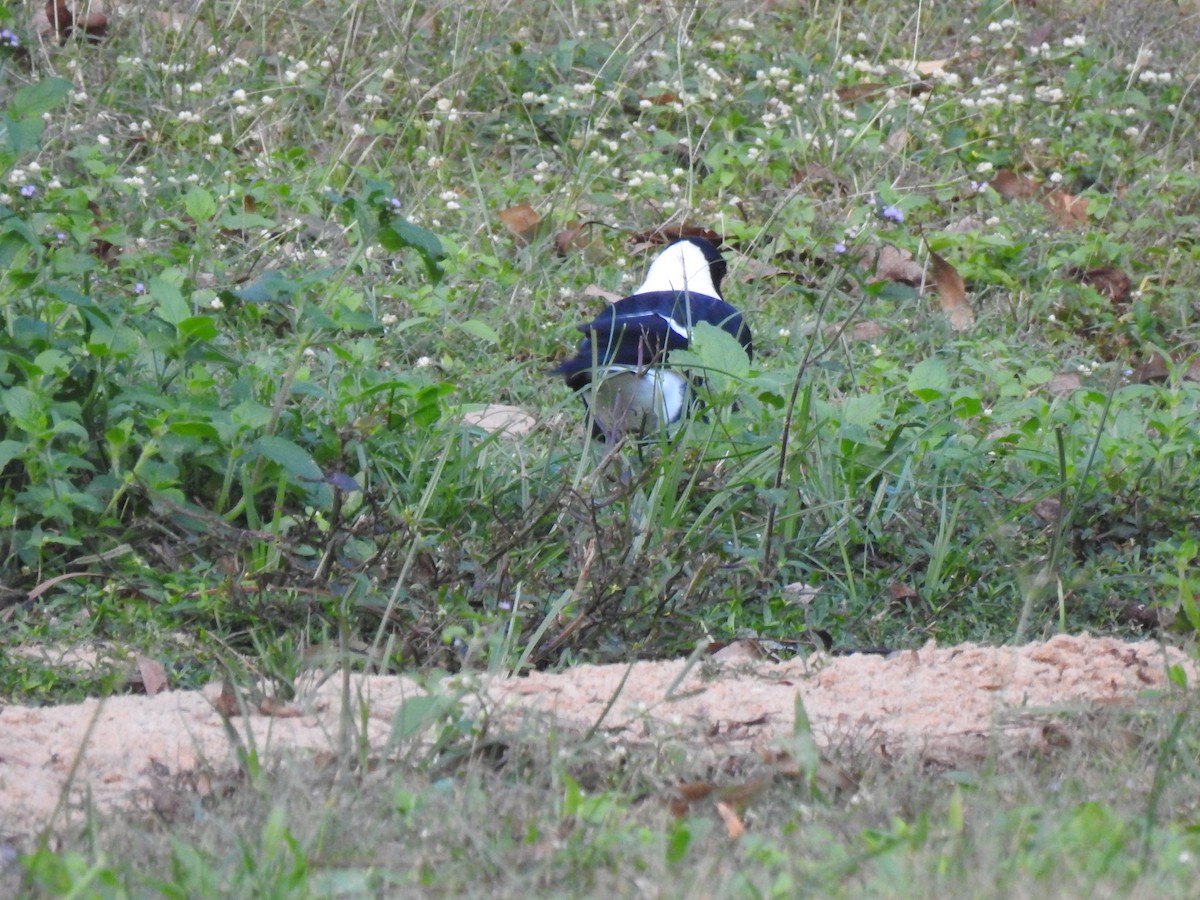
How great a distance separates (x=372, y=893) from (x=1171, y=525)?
8.49 ft

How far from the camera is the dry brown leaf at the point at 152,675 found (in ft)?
9.34

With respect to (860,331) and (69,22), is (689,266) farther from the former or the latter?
(69,22)

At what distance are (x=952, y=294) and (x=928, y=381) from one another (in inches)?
61.8

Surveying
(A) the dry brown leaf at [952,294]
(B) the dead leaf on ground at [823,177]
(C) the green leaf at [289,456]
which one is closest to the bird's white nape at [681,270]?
(A) the dry brown leaf at [952,294]

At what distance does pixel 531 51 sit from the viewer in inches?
266

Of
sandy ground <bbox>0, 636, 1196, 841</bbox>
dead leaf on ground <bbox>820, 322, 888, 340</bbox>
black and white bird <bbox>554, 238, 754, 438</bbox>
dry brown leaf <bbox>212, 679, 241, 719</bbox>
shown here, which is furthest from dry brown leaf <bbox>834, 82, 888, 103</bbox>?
dry brown leaf <bbox>212, 679, 241, 719</bbox>

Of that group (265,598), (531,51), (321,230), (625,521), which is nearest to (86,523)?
(265,598)

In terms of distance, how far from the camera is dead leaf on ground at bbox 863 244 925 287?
5613mm

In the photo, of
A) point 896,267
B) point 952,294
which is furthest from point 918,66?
point 952,294

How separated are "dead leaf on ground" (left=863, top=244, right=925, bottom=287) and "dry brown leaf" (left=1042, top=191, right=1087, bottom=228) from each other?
2.62ft

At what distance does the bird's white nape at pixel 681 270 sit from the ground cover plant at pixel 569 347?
0.79 ft

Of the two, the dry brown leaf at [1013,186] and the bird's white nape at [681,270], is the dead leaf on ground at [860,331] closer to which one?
the bird's white nape at [681,270]

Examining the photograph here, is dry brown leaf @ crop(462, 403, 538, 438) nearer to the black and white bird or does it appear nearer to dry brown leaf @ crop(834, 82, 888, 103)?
the black and white bird

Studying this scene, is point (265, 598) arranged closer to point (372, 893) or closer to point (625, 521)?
point (625, 521)
